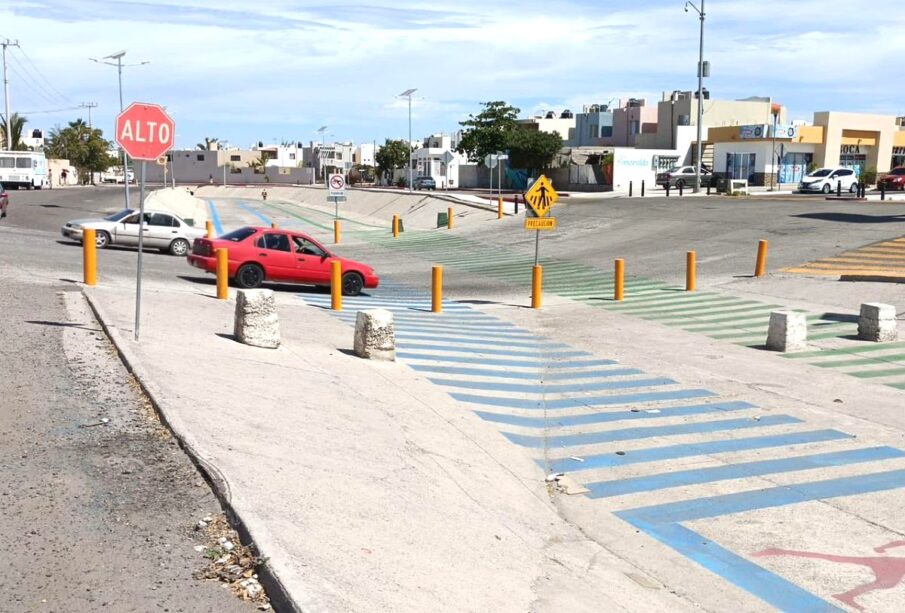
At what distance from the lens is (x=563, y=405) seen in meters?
13.6

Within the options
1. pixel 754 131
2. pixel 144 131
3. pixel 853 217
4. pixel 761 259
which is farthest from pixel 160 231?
pixel 754 131

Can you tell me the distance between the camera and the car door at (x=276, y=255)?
22.5 metres

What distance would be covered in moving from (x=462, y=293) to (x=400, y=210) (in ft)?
133

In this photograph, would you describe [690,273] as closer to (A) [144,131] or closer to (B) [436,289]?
(B) [436,289]

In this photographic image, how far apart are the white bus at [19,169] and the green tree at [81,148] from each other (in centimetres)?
7249

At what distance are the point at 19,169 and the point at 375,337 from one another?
6617 cm

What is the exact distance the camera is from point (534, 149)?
80188 mm

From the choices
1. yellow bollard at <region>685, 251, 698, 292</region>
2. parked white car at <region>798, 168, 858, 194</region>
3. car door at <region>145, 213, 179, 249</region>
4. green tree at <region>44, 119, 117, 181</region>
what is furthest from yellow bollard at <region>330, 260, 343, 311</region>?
green tree at <region>44, 119, 117, 181</region>

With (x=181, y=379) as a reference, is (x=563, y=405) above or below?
below

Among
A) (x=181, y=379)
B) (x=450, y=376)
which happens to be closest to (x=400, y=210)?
(x=450, y=376)

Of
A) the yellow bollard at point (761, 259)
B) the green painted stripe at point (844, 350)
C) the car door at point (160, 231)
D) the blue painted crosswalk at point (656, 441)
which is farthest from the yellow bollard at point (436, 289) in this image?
the car door at point (160, 231)

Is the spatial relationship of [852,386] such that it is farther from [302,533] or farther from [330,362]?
[302,533]

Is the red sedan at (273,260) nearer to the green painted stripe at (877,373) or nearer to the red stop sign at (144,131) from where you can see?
the red stop sign at (144,131)

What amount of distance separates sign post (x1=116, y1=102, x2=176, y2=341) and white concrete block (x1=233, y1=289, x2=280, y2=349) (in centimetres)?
186
